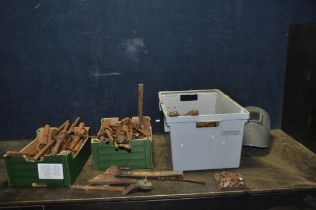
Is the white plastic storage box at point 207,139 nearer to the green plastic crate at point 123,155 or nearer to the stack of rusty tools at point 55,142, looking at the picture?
the green plastic crate at point 123,155

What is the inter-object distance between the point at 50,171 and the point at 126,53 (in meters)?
0.92

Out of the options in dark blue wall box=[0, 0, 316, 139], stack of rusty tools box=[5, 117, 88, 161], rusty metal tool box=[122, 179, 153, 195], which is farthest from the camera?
dark blue wall box=[0, 0, 316, 139]

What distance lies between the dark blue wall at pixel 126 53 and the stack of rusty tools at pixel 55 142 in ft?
1.14

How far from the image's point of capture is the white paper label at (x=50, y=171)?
137 centimetres

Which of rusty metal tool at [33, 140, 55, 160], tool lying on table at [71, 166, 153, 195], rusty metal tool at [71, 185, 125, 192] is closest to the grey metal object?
tool lying on table at [71, 166, 153, 195]

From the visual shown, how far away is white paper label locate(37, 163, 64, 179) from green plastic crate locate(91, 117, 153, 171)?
0.67 feet

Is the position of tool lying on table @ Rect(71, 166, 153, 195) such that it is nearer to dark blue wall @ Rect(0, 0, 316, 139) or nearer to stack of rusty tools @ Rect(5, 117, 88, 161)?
stack of rusty tools @ Rect(5, 117, 88, 161)

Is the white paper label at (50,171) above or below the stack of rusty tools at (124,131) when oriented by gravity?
below

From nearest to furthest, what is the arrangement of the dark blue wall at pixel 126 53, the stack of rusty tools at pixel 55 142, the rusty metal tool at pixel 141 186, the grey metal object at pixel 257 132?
the rusty metal tool at pixel 141 186 → the stack of rusty tools at pixel 55 142 → the grey metal object at pixel 257 132 → the dark blue wall at pixel 126 53

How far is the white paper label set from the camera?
1.37 m

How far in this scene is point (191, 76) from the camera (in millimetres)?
1989

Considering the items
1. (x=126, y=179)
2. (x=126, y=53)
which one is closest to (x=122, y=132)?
(x=126, y=179)

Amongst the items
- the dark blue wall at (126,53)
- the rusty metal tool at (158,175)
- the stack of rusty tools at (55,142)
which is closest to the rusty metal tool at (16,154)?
the stack of rusty tools at (55,142)

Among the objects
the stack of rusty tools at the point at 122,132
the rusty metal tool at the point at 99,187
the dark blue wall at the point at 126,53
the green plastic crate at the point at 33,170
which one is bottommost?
the rusty metal tool at the point at 99,187
